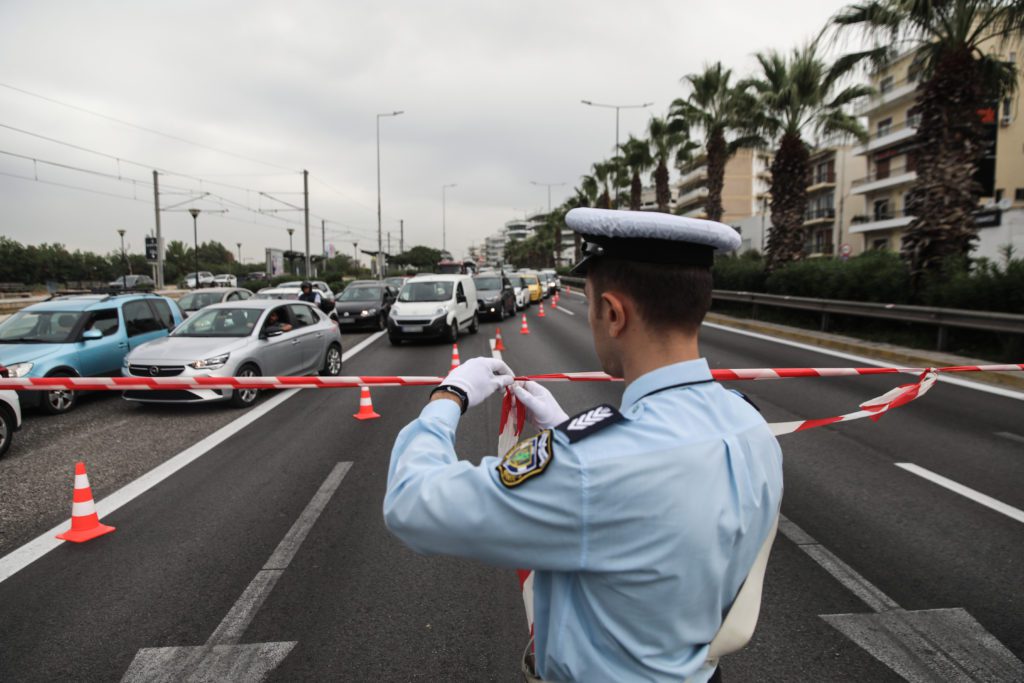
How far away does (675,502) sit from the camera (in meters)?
1.10

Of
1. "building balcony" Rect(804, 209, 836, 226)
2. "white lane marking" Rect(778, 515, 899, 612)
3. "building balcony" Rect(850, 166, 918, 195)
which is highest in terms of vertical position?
"building balcony" Rect(850, 166, 918, 195)

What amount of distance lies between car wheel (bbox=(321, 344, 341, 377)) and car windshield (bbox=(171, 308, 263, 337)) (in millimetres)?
1791

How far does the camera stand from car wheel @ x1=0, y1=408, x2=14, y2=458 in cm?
688

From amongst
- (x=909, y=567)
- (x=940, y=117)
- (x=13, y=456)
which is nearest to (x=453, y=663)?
(x=909, y=567)

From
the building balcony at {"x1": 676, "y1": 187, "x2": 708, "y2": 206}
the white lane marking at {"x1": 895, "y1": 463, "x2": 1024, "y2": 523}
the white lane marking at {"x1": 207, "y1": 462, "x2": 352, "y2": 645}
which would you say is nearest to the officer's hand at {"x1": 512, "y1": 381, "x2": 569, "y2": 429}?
the white lane marking at {"x1": 207, "y1": 462, "x2": 352, "y2": 645}

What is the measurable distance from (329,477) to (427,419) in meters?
4.87

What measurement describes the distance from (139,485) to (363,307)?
15.0 meters

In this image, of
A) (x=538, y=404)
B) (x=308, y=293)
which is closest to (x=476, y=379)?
(x=538, y=404)

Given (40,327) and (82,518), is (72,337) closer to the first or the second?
(40,327)

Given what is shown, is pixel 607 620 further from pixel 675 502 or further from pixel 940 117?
pixel 940 117

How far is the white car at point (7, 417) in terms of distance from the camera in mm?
6895

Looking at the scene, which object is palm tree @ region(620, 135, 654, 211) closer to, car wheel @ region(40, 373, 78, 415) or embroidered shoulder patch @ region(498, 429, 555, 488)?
car wheel @ region(40, 373, 78, 415)

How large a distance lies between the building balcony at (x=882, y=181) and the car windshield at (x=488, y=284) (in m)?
36.1

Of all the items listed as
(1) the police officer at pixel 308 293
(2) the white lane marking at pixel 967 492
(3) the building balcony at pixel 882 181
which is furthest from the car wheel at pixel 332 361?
(3) the building balcony at pixel 882 181
